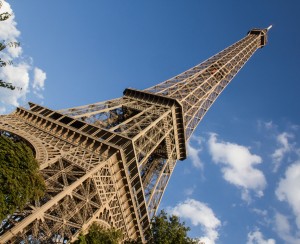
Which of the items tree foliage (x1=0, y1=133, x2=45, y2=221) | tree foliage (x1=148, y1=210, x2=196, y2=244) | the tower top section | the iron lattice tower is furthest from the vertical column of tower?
tree foliage (x1=0, y1=133, x2=45, y2=221)

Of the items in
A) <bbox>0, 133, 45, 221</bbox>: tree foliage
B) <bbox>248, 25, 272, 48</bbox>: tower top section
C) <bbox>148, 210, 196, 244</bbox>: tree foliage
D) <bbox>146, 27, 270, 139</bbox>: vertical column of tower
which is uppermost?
<bbox>248, 25, 272, 48</bbox>: tower top section

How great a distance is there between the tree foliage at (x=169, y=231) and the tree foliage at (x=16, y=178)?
A: 24.9 ft

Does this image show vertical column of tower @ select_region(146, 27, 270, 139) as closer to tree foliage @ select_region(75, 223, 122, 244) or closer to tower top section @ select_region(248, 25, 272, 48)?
tower top section @ select_region(248, 25, 272, 48)

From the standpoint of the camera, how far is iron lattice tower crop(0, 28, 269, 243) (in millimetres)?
22609

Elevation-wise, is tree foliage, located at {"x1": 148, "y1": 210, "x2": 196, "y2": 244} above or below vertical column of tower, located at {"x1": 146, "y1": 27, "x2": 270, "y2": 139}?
below

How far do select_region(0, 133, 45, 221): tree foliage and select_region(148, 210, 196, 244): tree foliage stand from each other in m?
7.58

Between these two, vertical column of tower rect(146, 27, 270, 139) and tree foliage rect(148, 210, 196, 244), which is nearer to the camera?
tree foliage rect(148, 210, 196, 244)

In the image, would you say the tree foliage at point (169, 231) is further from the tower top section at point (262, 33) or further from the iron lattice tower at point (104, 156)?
the tower top section at point (262, 33)

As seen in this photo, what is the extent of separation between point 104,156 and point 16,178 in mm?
11824

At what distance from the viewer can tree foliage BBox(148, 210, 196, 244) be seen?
70.5ft

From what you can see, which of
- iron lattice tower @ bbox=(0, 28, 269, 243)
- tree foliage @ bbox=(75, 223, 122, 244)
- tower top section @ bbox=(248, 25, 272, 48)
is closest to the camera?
tree foliage @ bbox=(75, 223, 122, 244)

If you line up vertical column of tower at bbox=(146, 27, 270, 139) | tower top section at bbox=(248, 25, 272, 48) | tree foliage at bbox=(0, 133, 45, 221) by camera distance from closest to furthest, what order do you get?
tree foliage at bbox=(0, 133, 45, 221), vertical column of tower at bbox=(146, 27, 270, 139), tower top section at bbox=(248, 25, 272, 48)

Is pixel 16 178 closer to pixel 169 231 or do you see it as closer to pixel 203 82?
pixel 169 231

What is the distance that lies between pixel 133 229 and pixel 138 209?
5.58 ft
